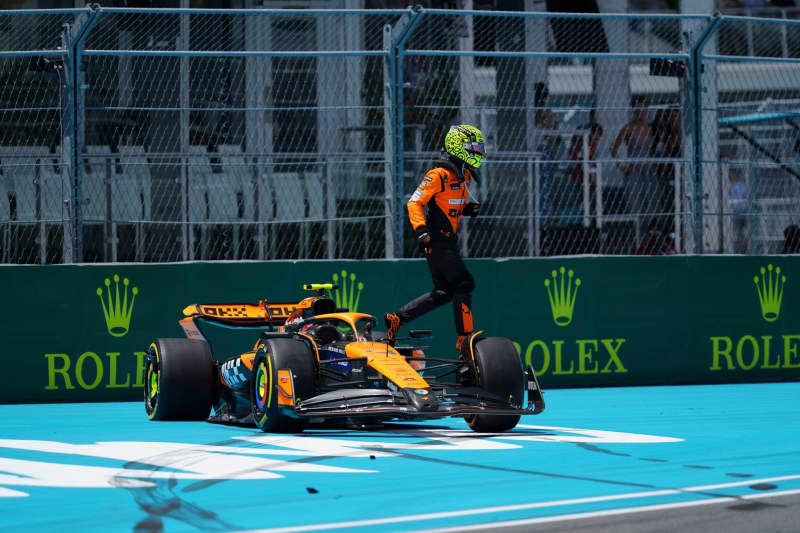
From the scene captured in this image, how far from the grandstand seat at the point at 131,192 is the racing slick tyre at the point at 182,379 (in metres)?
2.76

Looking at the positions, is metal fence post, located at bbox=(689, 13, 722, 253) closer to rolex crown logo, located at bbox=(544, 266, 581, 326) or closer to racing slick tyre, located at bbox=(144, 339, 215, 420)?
rolex crown logo, located at bbox=(544, 266, 581, 326)

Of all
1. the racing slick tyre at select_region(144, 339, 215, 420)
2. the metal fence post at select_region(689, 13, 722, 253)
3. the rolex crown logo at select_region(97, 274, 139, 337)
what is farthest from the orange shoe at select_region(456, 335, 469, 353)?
the metal fence post at select_region(689, 13, 722, 253)

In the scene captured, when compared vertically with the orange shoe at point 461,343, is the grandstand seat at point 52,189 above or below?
above

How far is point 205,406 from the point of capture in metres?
9.68

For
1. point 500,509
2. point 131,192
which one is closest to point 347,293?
point 131,192

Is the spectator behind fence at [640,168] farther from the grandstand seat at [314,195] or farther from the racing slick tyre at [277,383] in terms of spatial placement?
the racing slick tyre at [277,383]

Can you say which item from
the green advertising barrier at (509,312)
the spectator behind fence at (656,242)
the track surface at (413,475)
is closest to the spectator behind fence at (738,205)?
the spectator behind fence at (656,242)

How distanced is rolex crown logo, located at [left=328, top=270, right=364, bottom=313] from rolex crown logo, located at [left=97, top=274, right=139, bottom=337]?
188 cm

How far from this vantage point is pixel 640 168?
14.7 meters

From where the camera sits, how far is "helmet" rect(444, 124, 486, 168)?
1012cm

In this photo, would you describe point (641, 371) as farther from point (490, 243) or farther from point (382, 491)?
point (382, 491)

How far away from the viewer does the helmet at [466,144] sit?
1012 cm

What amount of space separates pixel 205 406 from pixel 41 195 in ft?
10.3

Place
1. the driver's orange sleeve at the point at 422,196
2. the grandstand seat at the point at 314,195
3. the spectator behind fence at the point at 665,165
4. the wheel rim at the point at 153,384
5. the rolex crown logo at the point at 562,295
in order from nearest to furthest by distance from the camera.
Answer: the wheel rim at the point at 153,384, the driver's orange sleeve at the point at 422,196, the rolex crown logo at the point at 562,295, the grandstand seat at the point at 314,195, the spectator behind fence at the point at 665,165
